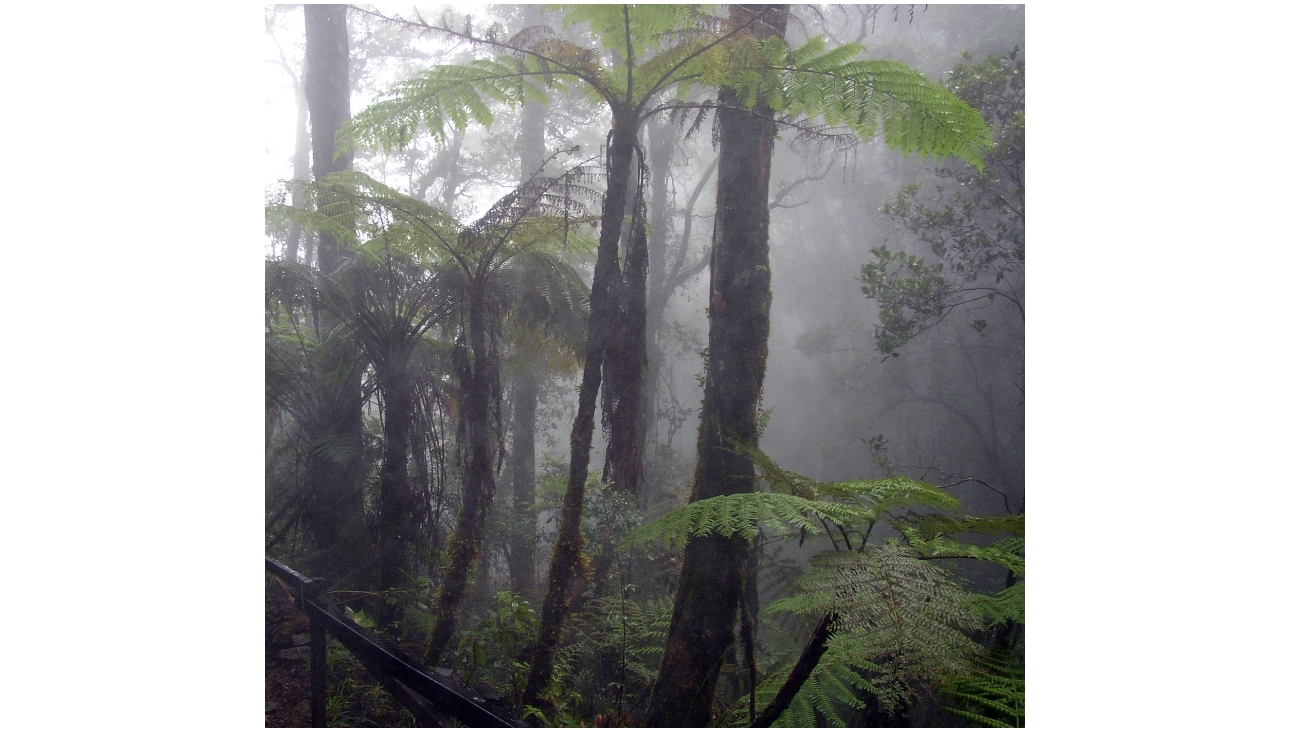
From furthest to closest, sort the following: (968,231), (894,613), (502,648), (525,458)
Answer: (968,231) < (525,458) < (502,648) < (894,613)

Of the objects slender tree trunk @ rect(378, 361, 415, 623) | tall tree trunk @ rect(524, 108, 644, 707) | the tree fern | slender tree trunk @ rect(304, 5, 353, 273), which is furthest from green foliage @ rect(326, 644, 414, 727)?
slender tree trunk @ rect(304, 5, 353, 273)

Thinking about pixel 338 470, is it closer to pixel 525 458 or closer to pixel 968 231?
pixel 525 458

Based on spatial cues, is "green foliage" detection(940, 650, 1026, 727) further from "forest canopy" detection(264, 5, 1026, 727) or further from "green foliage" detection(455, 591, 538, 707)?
"green foliage" detection(455, 591, 538, 707)

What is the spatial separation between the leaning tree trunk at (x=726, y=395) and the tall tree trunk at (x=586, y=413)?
0.37 meters

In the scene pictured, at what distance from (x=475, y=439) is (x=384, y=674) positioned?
31.7 inches

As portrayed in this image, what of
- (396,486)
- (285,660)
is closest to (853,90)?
(396,486)

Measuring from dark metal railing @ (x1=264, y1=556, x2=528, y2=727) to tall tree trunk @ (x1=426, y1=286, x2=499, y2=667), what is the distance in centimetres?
31

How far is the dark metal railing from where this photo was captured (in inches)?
65.1

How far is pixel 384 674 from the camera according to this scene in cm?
189

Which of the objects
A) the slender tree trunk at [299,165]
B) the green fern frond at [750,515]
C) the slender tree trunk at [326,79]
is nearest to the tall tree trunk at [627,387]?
the green fern frond at [750,515]

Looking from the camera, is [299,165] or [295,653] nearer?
[295,653]

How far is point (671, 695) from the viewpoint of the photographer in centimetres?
201
